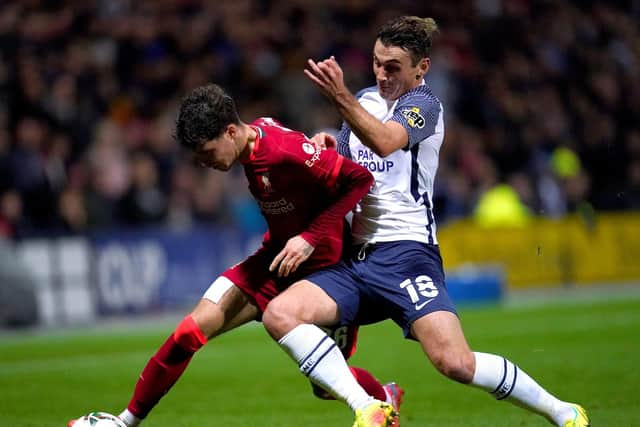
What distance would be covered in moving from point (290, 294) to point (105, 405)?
283 centimetres

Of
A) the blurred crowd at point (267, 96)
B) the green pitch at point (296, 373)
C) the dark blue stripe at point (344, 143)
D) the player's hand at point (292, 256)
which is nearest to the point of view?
the player's hand at point (292, 256)

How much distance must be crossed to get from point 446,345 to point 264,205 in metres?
1.27

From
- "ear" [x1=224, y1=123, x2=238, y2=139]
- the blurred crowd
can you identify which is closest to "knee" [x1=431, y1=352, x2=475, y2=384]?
"ear" [x1=224, y1=123, x2=238, y2=139]

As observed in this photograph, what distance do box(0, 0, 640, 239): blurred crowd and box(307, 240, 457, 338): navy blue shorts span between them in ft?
30.2

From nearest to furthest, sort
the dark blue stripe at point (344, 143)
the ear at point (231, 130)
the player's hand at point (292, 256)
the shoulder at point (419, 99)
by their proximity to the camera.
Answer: the ear at point (231, 130), the player's hand at point (292, 256), the shoulder at point (419, 99), the dark blue stripe at point (344, 143)

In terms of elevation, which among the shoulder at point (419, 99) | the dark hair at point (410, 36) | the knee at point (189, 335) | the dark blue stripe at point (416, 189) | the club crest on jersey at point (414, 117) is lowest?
the knee at point (189, 335)

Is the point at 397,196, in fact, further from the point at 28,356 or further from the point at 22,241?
the point at 22,241

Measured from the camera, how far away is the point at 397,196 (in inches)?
263

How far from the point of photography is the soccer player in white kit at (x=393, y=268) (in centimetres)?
615

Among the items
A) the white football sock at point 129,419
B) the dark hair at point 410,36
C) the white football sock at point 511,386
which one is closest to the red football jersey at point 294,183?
the dark hair at point 410,36

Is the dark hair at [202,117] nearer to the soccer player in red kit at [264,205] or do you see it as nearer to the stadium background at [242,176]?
Answer: the soccer player in red kit at [264,205]

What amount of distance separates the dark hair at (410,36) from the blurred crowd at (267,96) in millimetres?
9386

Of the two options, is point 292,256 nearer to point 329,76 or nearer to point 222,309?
point 222,309

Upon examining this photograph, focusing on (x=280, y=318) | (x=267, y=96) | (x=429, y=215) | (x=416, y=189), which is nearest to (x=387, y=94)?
(x=416, y=189)
